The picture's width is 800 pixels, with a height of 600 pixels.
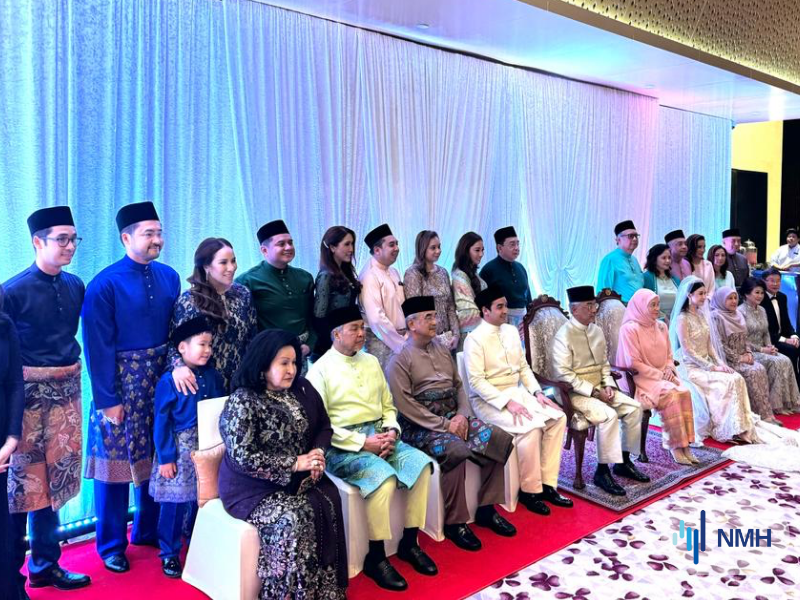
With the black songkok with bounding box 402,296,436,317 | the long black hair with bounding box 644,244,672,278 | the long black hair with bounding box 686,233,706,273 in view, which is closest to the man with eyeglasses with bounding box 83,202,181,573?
the black songkok with bounding box 402,296,436,317

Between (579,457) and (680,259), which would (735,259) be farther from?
(579,457)

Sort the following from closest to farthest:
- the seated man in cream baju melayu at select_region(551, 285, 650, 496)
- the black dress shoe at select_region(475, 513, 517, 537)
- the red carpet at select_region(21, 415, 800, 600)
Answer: the red carpet at select_region(21, 415, 800, 600)
the black dress shoe at select_region(475, 513, 517, 537)
the seated man in cream baju melayu at select_region(551, 285, 650, 496)

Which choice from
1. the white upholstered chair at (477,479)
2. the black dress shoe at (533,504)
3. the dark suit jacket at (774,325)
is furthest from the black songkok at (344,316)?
the dark suit jacket at (774,325)

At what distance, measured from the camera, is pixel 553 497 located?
428cm

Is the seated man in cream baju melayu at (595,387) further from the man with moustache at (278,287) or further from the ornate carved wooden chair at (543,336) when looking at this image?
the man with moustache at (278,287)

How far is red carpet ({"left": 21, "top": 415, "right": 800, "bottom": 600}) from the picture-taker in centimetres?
321

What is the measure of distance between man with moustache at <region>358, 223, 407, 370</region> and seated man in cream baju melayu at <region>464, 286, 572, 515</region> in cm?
55

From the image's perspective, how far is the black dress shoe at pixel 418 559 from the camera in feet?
11.2

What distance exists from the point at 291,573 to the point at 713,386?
3949mm

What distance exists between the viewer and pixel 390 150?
17.9 ft

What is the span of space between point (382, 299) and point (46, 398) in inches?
85.3

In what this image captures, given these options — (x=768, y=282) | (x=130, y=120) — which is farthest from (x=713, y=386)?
(x=130, y=120)

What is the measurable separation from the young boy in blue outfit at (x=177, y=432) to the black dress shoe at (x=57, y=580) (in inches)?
14.8

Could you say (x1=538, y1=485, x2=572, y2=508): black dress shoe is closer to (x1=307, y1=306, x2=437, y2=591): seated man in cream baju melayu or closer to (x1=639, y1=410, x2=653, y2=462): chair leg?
(x1=639, y1=410, x2=653, y2=462): chair leg
